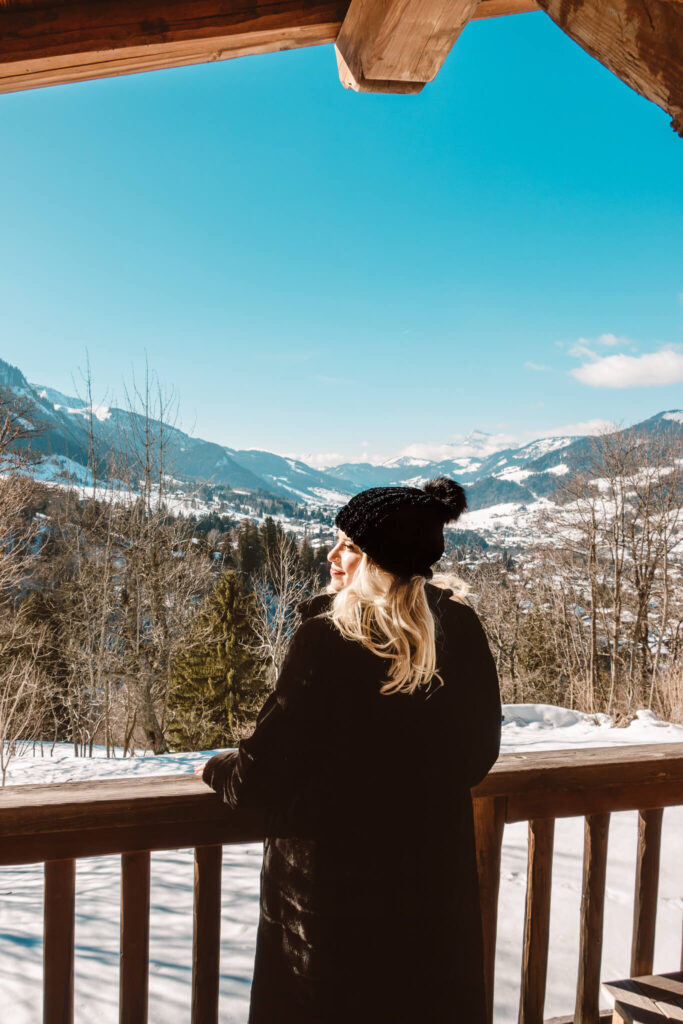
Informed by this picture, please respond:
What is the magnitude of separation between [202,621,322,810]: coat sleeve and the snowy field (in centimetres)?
97

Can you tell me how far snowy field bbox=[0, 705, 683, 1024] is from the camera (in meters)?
1.77

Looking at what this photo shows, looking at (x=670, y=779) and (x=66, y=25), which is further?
(x=670, y=779)

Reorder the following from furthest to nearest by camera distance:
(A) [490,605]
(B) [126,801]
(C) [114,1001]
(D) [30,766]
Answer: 1. (A) [490,605]
2. (D) [30,766]
3. (C) [114,1001]
4. (B) [126,801]

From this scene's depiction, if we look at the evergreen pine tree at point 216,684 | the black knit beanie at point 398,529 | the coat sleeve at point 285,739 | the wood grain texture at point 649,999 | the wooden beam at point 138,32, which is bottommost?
the evergreen pine tree at point 216,684

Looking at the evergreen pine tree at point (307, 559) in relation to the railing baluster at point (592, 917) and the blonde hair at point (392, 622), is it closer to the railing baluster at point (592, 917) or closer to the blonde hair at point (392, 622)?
the railing baluster at point (592, 917)

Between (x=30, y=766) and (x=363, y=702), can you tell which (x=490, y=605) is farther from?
(x=363, y=702)

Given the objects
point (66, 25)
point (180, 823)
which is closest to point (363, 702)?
point (180, 823)

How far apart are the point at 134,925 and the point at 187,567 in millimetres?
21220

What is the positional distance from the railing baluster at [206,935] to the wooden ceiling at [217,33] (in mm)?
1615

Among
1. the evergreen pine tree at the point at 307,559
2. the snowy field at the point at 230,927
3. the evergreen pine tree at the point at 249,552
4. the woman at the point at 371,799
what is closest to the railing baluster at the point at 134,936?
the woman at the point at 371,799

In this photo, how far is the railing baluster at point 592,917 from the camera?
149 centimetres

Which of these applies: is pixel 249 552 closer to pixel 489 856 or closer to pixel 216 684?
pixel 216 684

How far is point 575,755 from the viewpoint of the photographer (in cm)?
150

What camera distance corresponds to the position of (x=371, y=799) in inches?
41.3
